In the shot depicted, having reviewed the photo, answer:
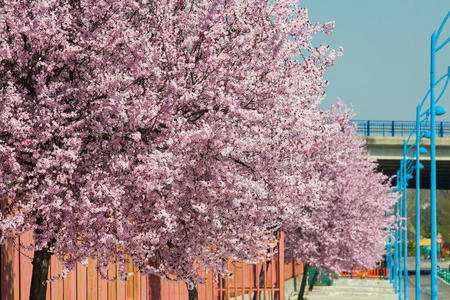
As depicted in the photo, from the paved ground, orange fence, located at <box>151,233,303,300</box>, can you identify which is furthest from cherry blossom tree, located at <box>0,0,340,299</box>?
the paved ground

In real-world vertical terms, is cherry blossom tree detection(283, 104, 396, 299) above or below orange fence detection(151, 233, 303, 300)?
above

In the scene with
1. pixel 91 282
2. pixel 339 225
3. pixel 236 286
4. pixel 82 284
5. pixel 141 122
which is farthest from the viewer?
pixel 339 225

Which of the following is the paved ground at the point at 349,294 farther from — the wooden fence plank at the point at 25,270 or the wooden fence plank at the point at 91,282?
the wooden fence plank at the point at 25,270

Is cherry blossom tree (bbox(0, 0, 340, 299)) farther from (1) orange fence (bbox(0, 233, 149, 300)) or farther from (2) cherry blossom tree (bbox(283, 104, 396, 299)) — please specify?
(2) cherry blossom tree (bbox(283, 104, 396, 299))

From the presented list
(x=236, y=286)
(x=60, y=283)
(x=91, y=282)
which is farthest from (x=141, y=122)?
(x=236, y=286)

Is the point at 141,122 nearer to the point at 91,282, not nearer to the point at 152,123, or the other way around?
the point at 152,123

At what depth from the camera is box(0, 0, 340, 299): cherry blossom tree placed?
34.1 ft

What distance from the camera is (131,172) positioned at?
10.9m

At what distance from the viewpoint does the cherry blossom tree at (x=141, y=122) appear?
409 inches

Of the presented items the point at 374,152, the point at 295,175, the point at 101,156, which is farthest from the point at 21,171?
the point at 374,152

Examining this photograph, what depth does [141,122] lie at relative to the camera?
10.8m

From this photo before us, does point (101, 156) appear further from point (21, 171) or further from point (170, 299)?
point (170, 299)

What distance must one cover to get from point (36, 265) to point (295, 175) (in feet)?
14.5

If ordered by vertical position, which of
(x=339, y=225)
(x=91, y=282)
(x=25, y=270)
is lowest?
(x=91, y=282)
